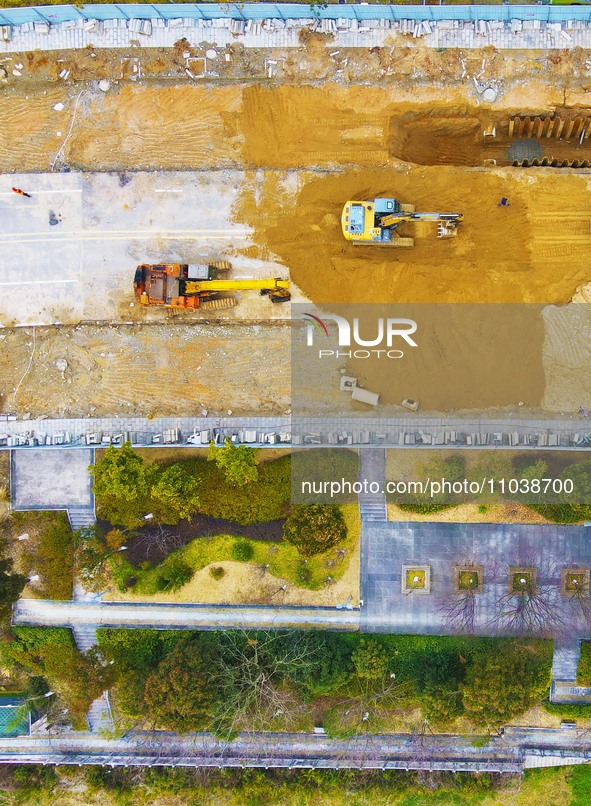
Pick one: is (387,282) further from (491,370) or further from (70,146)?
(70,146)

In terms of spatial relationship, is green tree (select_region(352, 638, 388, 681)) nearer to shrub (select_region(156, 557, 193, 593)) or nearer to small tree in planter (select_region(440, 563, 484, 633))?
small tree in planter (select_region(440, 563, 484, 633))

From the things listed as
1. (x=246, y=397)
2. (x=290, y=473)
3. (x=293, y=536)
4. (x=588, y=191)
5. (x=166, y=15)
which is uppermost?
(x=166, y=15)

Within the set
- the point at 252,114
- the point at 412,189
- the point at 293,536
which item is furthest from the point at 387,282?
the point at 293,536

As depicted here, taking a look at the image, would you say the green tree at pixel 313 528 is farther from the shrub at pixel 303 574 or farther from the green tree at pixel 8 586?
the green tree at pixel 8 586

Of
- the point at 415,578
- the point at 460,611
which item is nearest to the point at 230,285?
the point at 415,578

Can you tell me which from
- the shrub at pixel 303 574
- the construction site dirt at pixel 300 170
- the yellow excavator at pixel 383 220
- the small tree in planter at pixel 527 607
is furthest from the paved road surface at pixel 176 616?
the yellow excavator at pixel 383 220

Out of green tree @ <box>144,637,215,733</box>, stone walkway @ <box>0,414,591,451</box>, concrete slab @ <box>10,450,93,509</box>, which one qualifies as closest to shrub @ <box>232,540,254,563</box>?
green tree @ <box>144,637,215,733</box>
